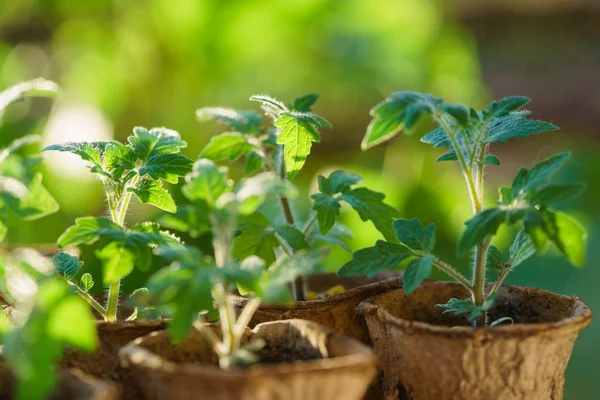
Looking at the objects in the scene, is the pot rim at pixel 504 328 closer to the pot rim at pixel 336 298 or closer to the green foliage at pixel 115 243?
the pot rim at pixel 336 298

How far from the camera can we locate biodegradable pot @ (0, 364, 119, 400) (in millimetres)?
499

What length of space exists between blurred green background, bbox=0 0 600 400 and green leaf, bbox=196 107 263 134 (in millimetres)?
1328

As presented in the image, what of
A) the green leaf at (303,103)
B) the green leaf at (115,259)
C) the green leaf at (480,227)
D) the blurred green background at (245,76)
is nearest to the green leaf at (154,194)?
the green leaf at (115,259)

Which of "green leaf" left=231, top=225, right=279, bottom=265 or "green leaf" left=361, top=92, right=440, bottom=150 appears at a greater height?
"green leaf" left=361, top=92, right=440, bottom=150

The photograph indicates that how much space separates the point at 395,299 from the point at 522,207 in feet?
0.76

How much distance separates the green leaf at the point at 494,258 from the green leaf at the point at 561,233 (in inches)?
6.3

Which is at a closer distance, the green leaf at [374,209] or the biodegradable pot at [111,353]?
the biodegradable pot at [111,353]

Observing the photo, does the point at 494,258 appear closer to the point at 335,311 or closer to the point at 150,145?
the point at 335,311

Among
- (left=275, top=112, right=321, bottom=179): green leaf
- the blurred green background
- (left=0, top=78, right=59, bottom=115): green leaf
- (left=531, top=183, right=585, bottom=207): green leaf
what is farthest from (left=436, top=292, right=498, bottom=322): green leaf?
the blurred green background

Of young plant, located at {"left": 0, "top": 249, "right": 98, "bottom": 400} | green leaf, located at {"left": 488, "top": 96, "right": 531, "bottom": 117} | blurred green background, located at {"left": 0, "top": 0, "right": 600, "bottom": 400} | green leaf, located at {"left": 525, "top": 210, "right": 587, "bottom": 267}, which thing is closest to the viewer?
young plant, located at {"left": 0, "top": 249, "right": 98, "bottom": 400}

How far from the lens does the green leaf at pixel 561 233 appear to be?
1.85ft

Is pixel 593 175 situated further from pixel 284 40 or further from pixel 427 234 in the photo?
pixel 427 234

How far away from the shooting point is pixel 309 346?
0.59m

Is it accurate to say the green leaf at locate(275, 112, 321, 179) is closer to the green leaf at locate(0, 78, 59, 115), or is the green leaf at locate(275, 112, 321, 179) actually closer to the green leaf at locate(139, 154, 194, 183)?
the green leaf at locate(139, 154, 194, 183)
